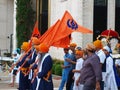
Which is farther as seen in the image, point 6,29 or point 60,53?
point 6,29

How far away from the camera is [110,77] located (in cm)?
1210

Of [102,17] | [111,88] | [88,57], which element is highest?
[102,17]

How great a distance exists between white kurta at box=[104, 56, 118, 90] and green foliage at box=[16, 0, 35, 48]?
21614 mm

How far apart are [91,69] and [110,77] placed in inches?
81.7

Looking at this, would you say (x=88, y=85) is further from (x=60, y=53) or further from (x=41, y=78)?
(x=60, y=53)

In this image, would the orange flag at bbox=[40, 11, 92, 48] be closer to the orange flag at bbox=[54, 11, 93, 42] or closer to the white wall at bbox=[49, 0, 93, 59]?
the orange flag at bbox=[54, 11, 93, 42]

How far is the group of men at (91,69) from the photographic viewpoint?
1011 centimetres

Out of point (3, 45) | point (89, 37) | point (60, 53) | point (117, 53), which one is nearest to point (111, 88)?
point (117, 53)

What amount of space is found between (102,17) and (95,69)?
45.8 feet

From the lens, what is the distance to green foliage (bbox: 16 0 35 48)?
110 feet

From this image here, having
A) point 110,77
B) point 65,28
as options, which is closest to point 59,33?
point 65,28

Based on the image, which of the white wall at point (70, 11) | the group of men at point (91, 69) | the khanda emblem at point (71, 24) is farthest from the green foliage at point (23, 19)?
the khanda emblem at point (71, 24)

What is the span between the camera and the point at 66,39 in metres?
14.0

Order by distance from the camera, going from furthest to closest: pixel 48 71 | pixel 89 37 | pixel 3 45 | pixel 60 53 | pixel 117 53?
1. pixel 3 45
2. pixel 60 53
3. pixel 89 37
4. pixel 117 53
5. pixel 48 71
